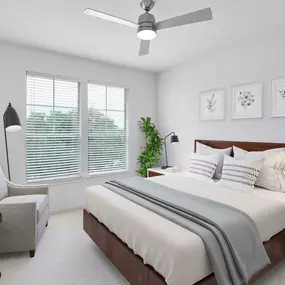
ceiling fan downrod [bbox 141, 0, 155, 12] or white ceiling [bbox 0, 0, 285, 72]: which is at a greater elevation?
white ceiling [bbox 0, 0, 285, 72]

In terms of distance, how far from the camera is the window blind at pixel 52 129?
361cm

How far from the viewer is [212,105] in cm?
382

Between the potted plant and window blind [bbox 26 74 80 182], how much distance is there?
1355 mm

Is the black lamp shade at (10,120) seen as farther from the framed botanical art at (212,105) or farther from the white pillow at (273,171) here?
the white pillow at (273,171)

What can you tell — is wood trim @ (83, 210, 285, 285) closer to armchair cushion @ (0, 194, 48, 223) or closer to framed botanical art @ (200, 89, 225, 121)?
armchair cushion @ (0, 194, 48, 223)

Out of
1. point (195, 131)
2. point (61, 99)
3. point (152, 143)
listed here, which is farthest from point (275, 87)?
point (61, 99)

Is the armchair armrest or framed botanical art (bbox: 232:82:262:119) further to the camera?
framed botanical art (bbox: 232:82:262:119)

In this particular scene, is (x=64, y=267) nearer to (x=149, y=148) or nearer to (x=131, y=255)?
(x=131, y=255)

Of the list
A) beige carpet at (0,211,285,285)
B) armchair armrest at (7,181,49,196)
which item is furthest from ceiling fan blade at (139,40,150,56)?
beige carpet at (0,211,285,285)

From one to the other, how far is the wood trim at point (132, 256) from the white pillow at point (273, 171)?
60 cm

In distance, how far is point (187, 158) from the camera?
4.35 meters

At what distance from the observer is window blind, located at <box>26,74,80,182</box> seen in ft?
11.8

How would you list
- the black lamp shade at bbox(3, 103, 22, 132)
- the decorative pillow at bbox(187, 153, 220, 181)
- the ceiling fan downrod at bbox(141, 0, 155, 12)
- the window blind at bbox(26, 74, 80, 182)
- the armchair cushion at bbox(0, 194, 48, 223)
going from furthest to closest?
1. the window blind at bbox(26, 74, 80, 182)
2. the decorative pillow at bbox(187, 153, 220, 181)
3. the black lamp shade at bbox(3, 103, 22, 132)
4. the armchair cushion at bbox(0, 194, 48, 223)
5. the ceiling fan downrod at bbox(141, 0, 155, 12)

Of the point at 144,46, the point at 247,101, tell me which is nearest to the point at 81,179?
the point at 144,46
